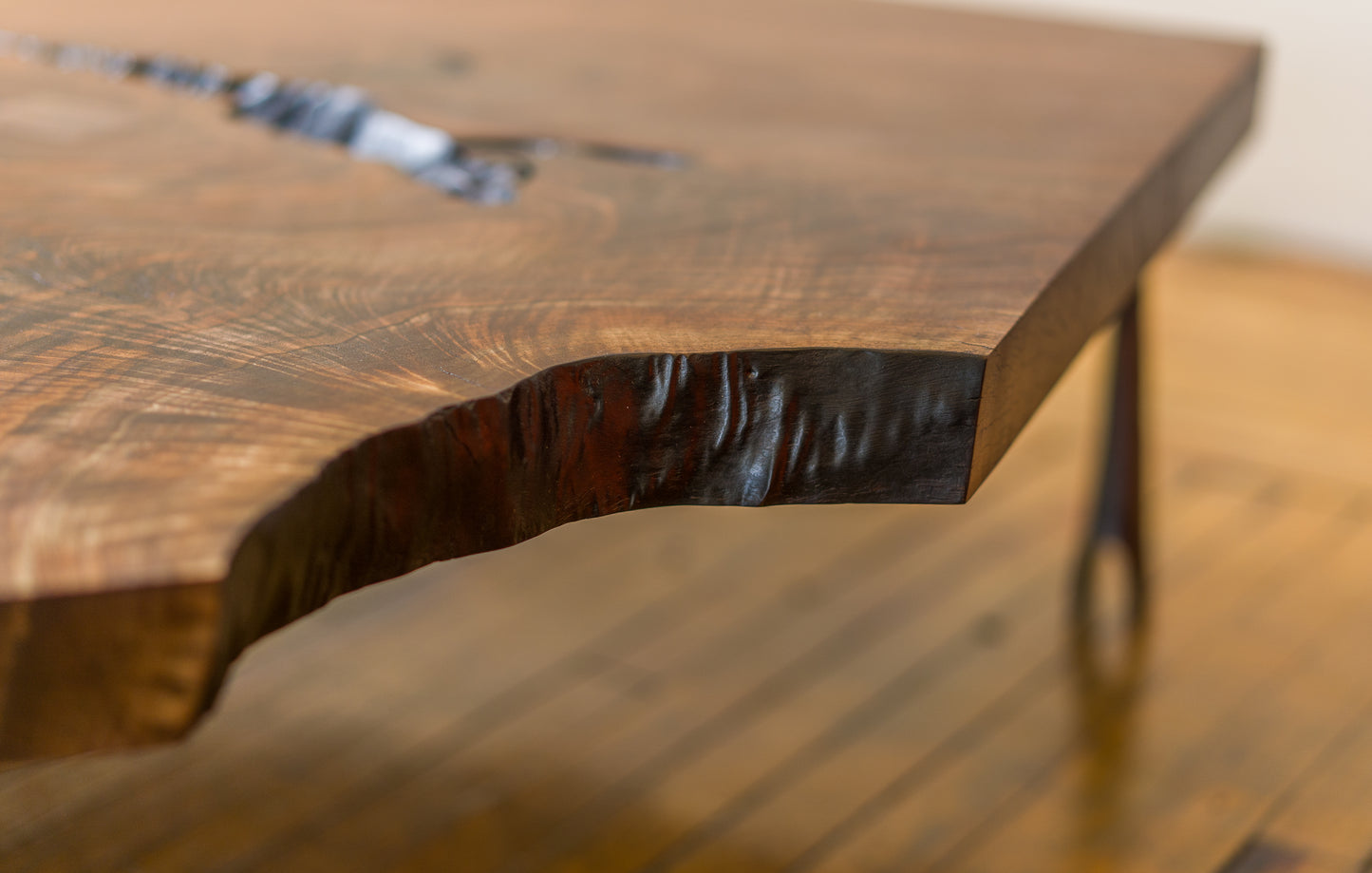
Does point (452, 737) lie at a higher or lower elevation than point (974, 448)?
lower

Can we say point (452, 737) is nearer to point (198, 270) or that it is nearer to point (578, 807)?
point (578, 807)

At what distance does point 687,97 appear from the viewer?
36.7 inches

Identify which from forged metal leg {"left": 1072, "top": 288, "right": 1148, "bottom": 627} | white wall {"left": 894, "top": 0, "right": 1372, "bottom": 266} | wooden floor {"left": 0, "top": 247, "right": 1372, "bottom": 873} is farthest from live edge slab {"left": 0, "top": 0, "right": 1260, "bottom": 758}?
white wall {"left": 894, "top": 0, "right": 1372, "bottom": 266}

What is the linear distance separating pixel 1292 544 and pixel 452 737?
0.81 metres

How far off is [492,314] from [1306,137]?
2.12 m

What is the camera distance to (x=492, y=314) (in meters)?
0.56

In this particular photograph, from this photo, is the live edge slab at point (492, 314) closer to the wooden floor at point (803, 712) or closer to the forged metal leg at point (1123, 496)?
the forged metal leg at point (1123, 496)

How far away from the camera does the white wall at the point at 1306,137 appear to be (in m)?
2.25

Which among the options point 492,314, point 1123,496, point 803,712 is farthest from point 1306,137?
point 492,314

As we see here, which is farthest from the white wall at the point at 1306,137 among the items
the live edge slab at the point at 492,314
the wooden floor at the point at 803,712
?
the live edge slab at the point at 492,314

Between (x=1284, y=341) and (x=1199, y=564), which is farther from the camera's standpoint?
(x=1284, y=341)

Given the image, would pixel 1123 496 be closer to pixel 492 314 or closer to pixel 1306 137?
pixel 492 314

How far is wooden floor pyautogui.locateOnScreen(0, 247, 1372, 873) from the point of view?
3.10 ft

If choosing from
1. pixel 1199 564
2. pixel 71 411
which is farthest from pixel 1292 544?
pixel 71 411
